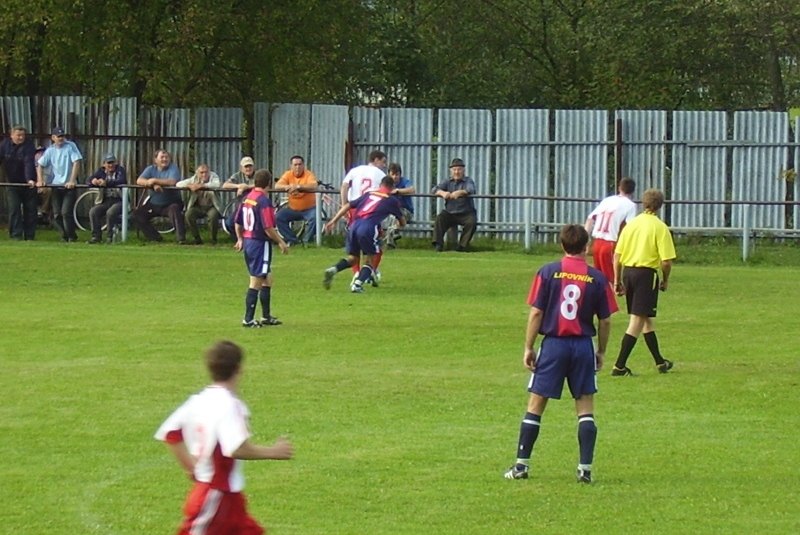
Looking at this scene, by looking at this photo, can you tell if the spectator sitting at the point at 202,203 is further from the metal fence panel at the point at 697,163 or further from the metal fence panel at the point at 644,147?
the metal fence panel at the point at 697,163

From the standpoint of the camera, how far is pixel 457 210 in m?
26.1

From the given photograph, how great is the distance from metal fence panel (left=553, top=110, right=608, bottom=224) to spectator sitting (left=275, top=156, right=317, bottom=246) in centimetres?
457

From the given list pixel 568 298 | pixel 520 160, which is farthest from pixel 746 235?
pixel 568 298

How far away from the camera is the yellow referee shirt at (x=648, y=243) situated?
44.9 feet

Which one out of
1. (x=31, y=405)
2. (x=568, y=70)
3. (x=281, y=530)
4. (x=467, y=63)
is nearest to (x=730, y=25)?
(x=568, y=70)

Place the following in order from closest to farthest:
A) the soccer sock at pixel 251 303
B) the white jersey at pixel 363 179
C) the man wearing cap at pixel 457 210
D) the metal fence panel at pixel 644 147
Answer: the soccer sock at pixel 251 303
the white jersey at pixel 363 179
the man wearing cap at pixel 457 210
the metal fence panel at pixel 644 147

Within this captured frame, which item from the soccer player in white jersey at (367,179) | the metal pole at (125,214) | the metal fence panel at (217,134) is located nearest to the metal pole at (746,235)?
the soccer player in white jersey at (367,179)

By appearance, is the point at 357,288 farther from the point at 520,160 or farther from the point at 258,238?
the point at 520,160

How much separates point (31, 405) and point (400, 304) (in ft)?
24.6

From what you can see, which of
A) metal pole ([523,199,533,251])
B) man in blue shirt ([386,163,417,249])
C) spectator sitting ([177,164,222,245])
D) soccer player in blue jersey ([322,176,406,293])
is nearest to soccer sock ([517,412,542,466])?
soccer player in blue jersey ([322,176,406,293])

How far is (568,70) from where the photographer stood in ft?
124

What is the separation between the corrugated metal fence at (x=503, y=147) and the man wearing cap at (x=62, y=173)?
2047 millimetres

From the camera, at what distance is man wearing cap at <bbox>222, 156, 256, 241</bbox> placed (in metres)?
26.1

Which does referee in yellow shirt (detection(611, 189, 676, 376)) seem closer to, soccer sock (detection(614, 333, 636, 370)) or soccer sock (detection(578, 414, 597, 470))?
soccer sock (detection(614, 333, 636, 370))
